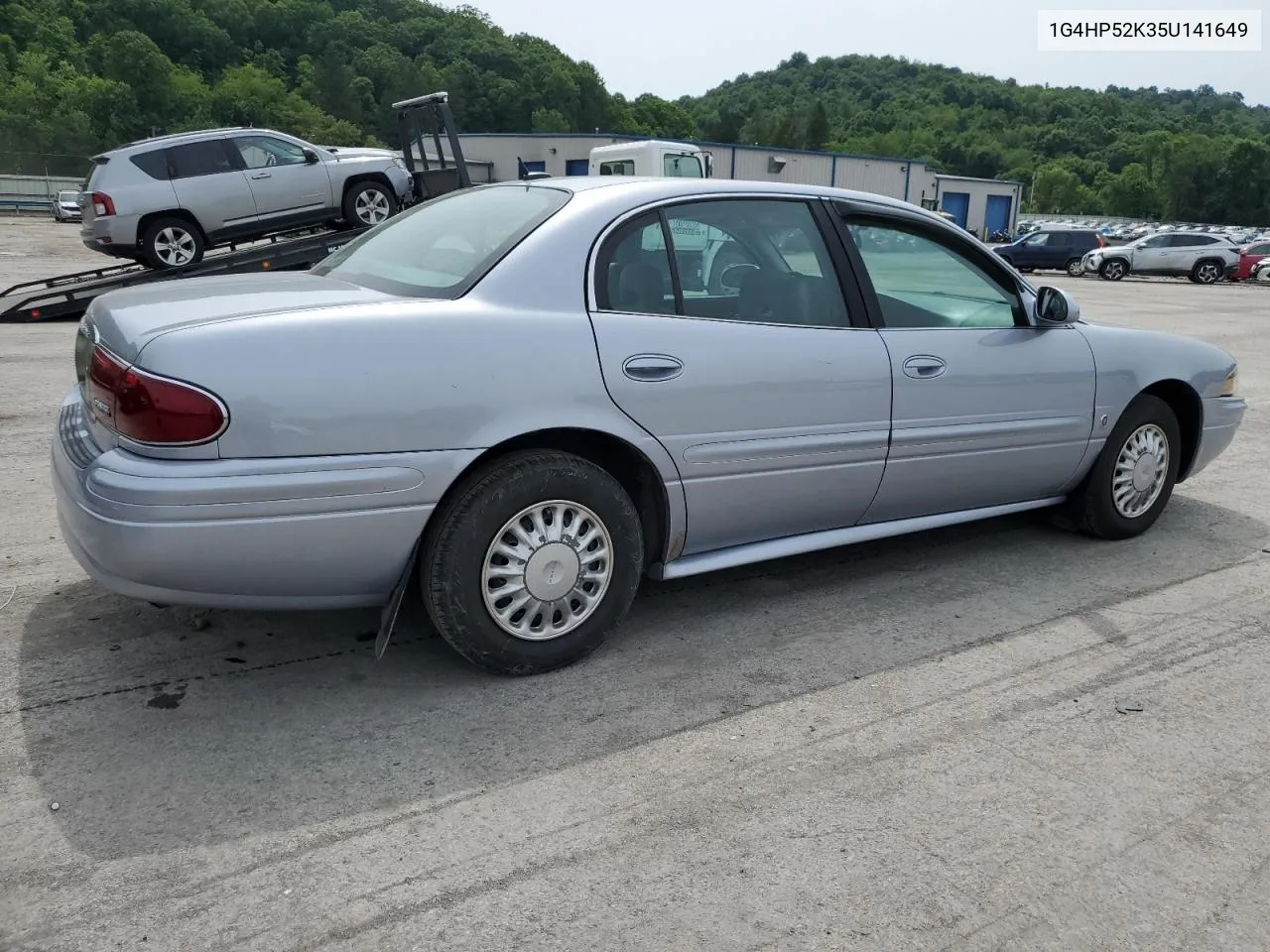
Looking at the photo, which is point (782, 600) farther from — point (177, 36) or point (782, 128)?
point (782, 128)

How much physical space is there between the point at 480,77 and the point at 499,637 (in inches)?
3896

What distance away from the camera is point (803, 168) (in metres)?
46.2

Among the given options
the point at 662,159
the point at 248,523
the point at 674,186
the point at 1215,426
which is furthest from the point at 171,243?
the point at 1215,426

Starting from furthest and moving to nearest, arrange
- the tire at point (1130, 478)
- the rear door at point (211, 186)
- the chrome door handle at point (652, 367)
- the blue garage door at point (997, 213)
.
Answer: the blue garage door at point (997, 213), the rear door at point (211, 186), the tire at point (1130, 478), the chrome door handle at point (652, 367)

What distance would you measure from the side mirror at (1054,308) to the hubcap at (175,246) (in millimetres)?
11278

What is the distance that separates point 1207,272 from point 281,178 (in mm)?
29124

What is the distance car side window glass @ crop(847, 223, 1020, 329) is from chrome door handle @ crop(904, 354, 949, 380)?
0.49 ft

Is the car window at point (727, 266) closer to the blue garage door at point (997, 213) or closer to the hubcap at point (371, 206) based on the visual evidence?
the hubcap at point (371, 206)

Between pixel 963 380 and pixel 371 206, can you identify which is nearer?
pixel 963 380

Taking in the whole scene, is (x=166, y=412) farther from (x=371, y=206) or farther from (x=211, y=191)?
(x=371, y=206)

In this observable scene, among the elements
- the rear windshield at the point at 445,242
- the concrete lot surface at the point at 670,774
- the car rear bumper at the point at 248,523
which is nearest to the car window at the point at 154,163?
the concrete lot surface at the point at 670,774

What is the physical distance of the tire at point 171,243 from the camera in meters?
12.6

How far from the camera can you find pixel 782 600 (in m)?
4.00

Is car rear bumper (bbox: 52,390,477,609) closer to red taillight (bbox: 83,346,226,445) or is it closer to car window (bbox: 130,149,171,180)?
red taillight (bbox: 83,346,226,445)
